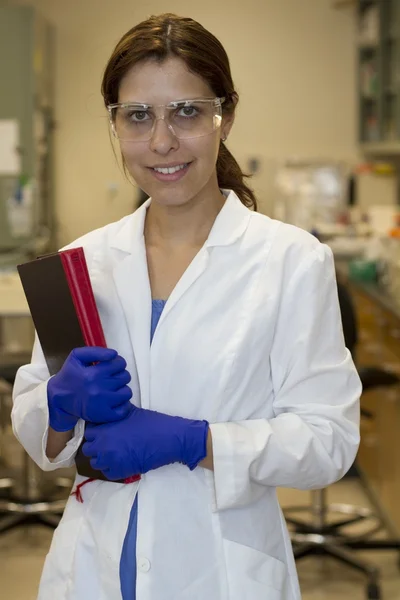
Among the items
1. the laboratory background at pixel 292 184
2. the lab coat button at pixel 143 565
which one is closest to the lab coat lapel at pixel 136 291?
the lab coat button at pixel 143 565

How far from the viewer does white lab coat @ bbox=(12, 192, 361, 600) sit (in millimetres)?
1366

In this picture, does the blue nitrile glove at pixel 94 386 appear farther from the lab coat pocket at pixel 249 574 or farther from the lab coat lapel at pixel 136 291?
the lab coat pocket at pixel 249 574

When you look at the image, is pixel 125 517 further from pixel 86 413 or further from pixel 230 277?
pixel 230 277

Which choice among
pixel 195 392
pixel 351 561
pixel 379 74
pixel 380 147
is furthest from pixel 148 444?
pixel 379 74

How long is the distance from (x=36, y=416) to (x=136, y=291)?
0.77 ft

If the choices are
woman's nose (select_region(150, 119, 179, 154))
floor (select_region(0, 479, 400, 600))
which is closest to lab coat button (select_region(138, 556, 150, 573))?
woman's nose (select_region(150, 119, 179, 154))

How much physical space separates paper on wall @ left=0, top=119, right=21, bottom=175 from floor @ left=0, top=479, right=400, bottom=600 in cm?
289

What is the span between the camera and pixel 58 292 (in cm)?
138

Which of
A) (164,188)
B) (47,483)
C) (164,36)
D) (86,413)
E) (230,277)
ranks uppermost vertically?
(164,36)

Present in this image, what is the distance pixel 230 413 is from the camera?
140 cm

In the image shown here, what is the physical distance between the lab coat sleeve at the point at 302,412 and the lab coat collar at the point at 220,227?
0.42 ft

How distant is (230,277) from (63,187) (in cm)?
531

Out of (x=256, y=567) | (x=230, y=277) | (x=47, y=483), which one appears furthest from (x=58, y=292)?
(x=47, y=483)

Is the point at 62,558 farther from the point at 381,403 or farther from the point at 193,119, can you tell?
the point at 381,403
